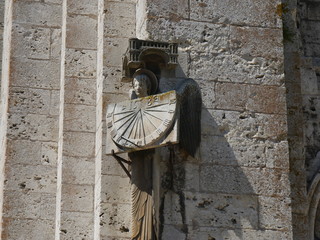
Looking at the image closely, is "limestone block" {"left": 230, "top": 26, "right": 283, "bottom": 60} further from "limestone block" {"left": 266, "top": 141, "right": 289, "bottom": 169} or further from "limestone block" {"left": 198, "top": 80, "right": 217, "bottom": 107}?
"limestone block" {"left": 266, "top": 141, "right": 289, "bottom": 169}

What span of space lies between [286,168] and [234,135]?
1.81ft

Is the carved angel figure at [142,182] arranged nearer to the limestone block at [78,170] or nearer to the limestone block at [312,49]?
the limestone block at [78,170]

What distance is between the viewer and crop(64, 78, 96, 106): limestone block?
11.1 metres

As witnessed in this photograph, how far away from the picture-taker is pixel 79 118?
11016mm

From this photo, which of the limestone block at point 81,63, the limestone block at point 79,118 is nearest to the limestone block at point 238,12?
the limestone block at point 81,63

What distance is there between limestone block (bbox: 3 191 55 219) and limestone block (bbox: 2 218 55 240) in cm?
4

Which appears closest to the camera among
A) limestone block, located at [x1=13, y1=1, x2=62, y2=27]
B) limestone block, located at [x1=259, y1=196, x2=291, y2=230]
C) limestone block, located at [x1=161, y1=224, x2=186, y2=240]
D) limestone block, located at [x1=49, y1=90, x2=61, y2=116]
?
limestone block, located at [x1=161, y1=224, x2=186, y2=240]

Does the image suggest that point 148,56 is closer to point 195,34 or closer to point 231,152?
point 195,34

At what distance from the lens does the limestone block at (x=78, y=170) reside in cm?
1073

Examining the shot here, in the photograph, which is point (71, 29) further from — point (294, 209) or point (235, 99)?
point (294, 209)

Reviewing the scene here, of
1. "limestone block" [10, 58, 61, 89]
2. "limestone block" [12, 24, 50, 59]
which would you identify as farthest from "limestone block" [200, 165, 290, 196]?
"limestone block" [12, 24, 50, 59]

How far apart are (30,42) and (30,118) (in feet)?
2.82

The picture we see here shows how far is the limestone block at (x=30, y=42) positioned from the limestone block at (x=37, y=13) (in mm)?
82

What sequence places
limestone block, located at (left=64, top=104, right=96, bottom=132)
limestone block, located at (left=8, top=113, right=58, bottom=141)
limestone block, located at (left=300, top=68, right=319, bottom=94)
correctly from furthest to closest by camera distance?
limestone block, located at (left=300, top=68, right=319, bottom=94) < limestone block, located at (left=8, top=113, right=58, bottom=141) < limestone block, located at (left=64, top=104, right=96, bottom=132)
